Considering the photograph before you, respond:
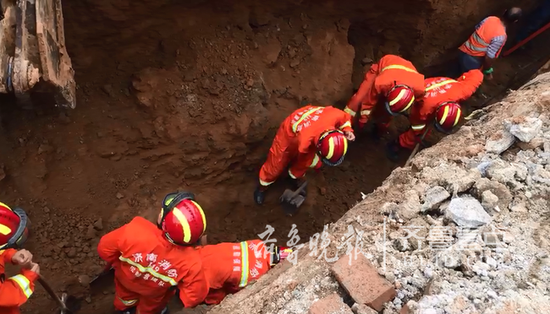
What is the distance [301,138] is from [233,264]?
138 cm

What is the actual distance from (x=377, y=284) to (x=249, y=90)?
9.73 ft

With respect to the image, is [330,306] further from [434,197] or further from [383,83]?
[383,83]

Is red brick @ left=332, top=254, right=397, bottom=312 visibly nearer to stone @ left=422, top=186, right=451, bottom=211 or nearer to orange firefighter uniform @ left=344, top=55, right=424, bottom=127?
stone @ left=422, top=186, right=451, bottom=211

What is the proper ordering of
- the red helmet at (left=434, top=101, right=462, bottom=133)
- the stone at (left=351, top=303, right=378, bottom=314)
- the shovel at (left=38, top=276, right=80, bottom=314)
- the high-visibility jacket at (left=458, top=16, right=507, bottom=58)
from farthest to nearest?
the high-visibility jacket at (left=458, top=16, right=507, bottom=58), the red helmet at (left=434, top=101, right=462, bottom=133), the shovel at (left=38, top=276, right=80, bottom=314), the stone at (left=351, top=303, right=378, bottom=314)

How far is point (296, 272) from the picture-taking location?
2594 millimetres

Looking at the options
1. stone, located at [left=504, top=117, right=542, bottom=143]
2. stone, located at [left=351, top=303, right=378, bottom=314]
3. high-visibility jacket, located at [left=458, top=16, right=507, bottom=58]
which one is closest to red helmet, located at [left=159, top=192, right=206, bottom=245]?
stone, located at [left=351, top=303, right=378, bottom=314]

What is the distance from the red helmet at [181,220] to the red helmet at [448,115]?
288cm

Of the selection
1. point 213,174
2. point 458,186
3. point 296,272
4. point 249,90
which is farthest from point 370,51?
point 296,272

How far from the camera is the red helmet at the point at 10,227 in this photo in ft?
8.54

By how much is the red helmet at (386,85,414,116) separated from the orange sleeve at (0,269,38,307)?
355cm

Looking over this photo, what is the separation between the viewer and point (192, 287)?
3.05 m

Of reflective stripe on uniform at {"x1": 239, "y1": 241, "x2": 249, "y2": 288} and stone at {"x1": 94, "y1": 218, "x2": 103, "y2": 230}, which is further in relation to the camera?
stone at {"x1": 94, "y1": 218, "x2": 103, "y2": 230}

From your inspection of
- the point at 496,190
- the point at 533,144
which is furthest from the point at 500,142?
the point at 496,190

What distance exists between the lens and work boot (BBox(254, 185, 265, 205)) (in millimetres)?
4750
